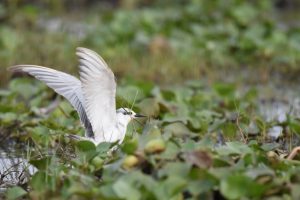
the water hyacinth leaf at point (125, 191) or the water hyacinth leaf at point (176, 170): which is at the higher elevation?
the water hyacinth leaf at point (176, 170)

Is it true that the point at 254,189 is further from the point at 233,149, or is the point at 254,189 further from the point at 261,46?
the point at 261,46

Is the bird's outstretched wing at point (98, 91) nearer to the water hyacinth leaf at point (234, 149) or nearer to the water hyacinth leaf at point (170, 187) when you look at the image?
the water hyacinth leaf at point (234, 149)

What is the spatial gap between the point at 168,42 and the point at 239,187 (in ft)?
20.5

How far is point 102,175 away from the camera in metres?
4.20

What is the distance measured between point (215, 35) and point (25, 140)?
4.32m

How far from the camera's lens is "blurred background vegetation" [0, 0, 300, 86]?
9141 millimetres

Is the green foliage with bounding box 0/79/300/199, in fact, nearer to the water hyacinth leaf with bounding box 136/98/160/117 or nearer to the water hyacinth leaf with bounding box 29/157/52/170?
the water hyacinth leaf with bounding box 29/157/52/170

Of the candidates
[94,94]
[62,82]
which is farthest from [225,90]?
[94,94]

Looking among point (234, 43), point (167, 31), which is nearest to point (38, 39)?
point (167, 31)

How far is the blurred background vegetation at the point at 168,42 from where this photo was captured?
360 inches

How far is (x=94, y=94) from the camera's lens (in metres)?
4.85

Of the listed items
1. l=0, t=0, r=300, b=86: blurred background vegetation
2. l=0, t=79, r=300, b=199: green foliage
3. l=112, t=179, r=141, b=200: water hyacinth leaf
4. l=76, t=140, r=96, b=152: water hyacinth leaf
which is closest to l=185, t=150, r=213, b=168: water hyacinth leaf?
l=0, t=79, r=300, b=199: green foliage

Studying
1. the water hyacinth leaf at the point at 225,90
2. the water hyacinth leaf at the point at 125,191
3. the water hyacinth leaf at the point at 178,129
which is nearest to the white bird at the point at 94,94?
the water hyacinth leaf at the point at 178,129

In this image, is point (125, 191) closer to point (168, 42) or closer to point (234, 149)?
point (234, 149)
